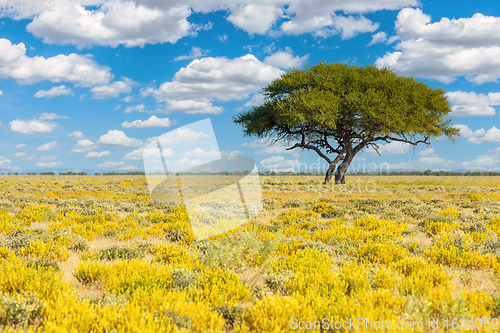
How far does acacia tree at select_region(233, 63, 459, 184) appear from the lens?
2655cm

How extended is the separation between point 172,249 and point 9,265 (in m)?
2.96

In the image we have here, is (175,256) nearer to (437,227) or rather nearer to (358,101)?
(437,227)

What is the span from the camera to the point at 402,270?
19.9 feet

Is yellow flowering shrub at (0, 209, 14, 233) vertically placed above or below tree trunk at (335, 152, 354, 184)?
below

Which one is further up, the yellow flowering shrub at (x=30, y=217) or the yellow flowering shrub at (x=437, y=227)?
the yellow flowering shrub at (x=30, y=217)

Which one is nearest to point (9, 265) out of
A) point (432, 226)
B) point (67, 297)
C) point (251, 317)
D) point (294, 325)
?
point (67, 297)

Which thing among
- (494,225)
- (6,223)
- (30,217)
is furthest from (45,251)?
(494,225)

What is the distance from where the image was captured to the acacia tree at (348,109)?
26547 mm

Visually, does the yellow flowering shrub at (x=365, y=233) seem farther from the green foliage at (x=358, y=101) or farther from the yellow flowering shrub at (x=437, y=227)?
the green foliage at (x=358, y=101)

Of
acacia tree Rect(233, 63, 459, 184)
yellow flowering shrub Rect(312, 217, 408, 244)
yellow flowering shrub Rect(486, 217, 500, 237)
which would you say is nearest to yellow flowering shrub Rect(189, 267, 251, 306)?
yellow flowering shrub Rect(312, 217, 408, 244)

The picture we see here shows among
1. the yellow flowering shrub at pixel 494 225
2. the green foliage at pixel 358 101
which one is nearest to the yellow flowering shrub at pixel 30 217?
the yellow flowering shrub at pixel 494 225

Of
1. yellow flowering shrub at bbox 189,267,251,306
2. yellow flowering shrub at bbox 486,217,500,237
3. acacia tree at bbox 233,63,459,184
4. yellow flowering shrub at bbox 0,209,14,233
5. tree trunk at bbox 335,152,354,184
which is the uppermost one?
acacia tree at bbox 233,63,459,184

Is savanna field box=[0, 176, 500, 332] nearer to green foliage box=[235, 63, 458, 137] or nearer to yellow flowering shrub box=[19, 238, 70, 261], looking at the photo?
yellow flowering shrub box=[19, 238, 70, 261]

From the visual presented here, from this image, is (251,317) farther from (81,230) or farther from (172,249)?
(81,230)
